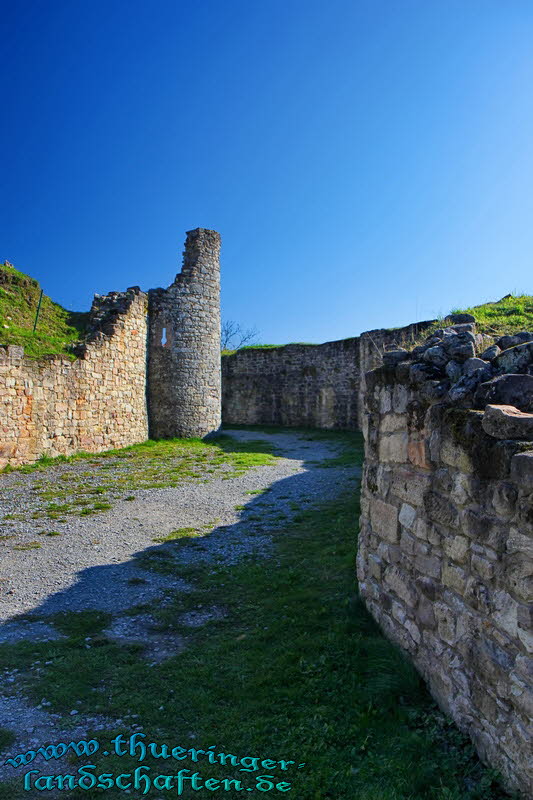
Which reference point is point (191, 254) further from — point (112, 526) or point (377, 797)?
point (377, 797)

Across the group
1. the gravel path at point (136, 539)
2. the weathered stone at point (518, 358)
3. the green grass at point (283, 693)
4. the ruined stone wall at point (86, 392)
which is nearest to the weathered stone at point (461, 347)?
the weathered stone at point (518, 358)

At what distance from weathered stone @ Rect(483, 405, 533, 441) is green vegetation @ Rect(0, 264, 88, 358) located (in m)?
12.3

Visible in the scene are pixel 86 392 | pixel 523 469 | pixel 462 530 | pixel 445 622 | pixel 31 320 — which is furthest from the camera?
pixel 31 320

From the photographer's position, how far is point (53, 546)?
6719mm

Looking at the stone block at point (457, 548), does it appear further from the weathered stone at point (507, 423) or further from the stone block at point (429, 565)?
the weathered stone at point (507, 423)

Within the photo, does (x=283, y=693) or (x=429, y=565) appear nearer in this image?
(x=429, y=565)

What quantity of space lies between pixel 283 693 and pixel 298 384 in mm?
20585

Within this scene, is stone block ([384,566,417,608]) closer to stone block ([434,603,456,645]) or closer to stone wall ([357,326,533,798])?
stone wall ([357,326,533,798])

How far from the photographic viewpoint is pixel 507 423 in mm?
2602

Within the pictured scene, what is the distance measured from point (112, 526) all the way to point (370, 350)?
524 inches

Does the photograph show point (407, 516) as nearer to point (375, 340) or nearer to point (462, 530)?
point (462, 530)

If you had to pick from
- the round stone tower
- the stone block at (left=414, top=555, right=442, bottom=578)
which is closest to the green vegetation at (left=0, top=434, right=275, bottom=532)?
the round stone tower

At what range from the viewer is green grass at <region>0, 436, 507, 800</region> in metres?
2.64

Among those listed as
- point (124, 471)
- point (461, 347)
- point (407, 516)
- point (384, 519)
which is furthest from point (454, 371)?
point (124, 471)
